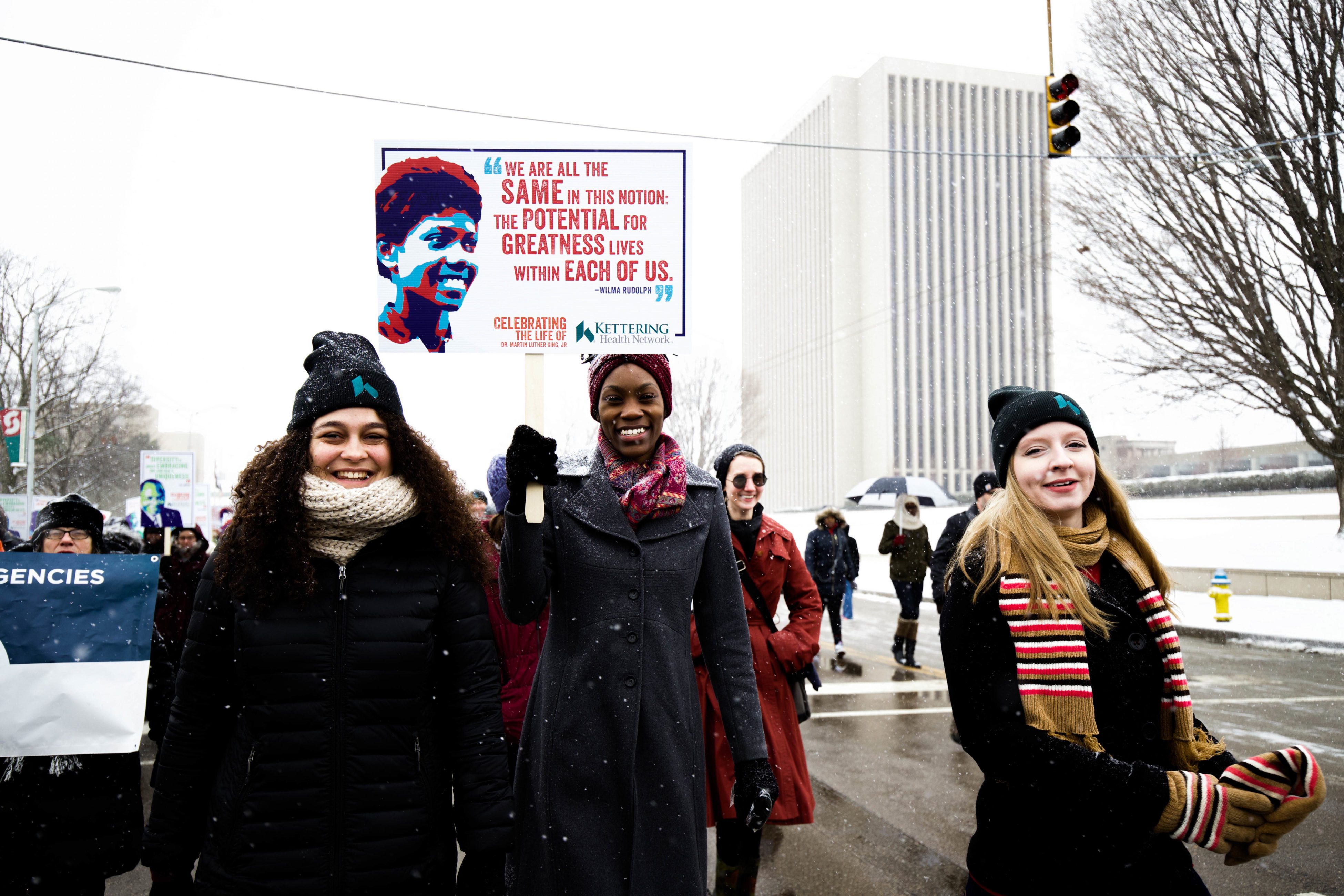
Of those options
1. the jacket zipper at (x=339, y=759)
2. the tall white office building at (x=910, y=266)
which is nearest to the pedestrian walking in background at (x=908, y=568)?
the jacket zipper at (x=339, y=759)

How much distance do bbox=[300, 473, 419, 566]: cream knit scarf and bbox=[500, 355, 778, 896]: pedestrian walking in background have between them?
314mm

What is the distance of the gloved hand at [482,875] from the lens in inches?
87.4

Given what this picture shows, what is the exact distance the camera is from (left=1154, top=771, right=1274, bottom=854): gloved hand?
185 cm

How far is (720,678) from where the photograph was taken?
105 inches

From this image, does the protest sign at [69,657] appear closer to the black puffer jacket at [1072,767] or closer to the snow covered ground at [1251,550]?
the black puffer jacket at [1072,767]

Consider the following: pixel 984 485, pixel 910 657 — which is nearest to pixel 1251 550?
pixel 910 657

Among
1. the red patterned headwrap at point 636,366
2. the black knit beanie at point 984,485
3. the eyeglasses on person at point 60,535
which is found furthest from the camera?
the black knit beanie at point 984,485

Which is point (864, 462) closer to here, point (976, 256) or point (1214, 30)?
point (976, 256)

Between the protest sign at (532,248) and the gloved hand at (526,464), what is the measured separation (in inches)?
47.8

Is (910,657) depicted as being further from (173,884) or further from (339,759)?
(173,884)

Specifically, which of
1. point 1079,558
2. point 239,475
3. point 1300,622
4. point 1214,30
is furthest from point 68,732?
point 1214,30

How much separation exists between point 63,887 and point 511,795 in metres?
1.85

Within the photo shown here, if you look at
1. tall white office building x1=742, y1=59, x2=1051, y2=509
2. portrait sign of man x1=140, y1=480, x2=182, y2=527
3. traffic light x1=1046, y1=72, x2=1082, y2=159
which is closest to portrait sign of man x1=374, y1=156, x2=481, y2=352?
traffic light x1=1046, y1=72, x2=1082, y2=159

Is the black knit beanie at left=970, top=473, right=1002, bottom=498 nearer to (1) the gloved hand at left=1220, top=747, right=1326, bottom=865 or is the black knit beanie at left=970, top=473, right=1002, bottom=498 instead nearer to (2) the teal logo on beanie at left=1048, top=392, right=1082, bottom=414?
(2) the teal logo on beanie at left=1048, top=392, right=1082, bottom=414
